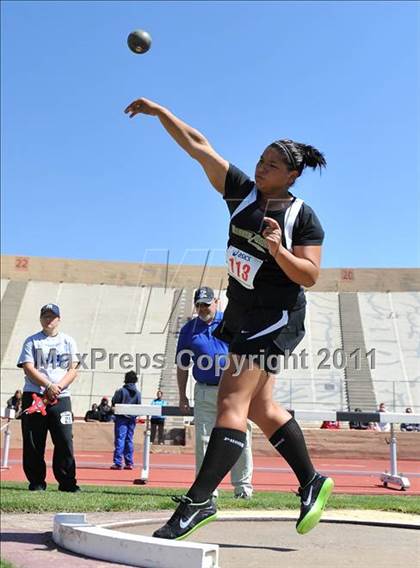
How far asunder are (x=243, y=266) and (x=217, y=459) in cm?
95

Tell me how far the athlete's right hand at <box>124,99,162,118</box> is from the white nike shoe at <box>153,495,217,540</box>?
6.53 feet

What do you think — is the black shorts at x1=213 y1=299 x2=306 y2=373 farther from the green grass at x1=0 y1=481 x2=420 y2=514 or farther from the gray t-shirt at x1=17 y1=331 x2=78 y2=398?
the gray t-shirt at x1=17 y1=331 x2=78 y2=398

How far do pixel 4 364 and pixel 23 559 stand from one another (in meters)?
28.6

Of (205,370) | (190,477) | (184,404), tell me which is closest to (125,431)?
(190,477)

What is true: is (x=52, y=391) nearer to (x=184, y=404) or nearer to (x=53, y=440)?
(x=53, y=440)

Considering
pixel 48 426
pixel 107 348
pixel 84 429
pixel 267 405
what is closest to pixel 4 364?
pixel 107 348

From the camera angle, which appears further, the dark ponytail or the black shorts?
the dark ponytail

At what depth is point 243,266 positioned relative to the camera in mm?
3428

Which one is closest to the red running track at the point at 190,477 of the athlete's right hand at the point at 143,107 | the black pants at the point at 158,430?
the black pants at the point at 158,430

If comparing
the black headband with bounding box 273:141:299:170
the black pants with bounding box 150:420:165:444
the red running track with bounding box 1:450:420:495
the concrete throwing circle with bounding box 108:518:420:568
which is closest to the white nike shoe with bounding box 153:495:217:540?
the concrete throwing circle with bounding box 108:518:420:568

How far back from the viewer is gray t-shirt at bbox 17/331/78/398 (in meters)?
6.37

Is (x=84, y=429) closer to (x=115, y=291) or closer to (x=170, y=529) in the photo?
(x=170, y=529)

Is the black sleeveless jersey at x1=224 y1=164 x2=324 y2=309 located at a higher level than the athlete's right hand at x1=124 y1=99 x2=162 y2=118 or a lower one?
lower

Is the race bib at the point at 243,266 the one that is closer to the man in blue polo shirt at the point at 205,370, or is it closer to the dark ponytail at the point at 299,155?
the dark ponytail at the point at 299,155
